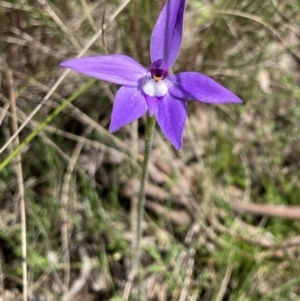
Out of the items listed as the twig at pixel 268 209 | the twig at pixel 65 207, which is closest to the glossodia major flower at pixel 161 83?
the twig at pixel 65 207

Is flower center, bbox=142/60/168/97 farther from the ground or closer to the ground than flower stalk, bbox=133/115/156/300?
farther from the ground

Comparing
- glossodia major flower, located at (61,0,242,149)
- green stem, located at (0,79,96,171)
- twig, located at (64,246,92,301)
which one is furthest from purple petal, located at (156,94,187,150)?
twig, located at (64,246,92,301)

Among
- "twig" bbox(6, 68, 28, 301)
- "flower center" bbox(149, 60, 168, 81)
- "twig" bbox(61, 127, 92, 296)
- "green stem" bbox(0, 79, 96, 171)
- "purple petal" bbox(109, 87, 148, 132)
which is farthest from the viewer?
"twig" bbox(61, 127, 92, 296)

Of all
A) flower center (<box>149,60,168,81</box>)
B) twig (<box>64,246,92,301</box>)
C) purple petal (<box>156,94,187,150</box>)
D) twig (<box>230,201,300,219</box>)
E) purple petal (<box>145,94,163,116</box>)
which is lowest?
twig (<box>64,246,92,301</box>)

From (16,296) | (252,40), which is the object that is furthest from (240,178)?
(16,296)

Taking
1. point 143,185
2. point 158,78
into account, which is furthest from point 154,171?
point 158,78

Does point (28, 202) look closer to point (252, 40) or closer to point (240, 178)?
point (240, 178)

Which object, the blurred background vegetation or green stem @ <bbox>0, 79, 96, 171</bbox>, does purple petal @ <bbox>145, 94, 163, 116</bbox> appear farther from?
the blurred background vegetation
